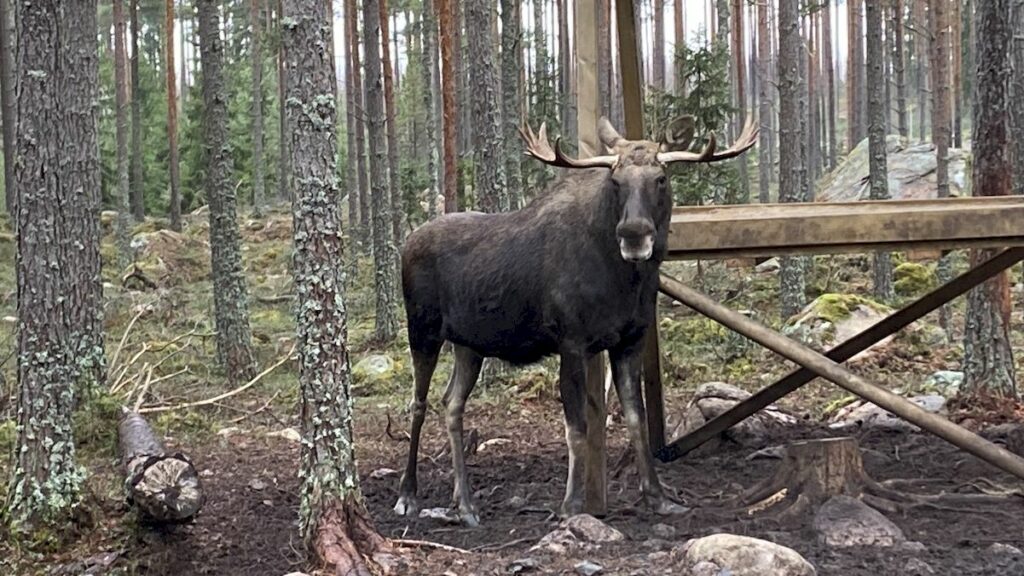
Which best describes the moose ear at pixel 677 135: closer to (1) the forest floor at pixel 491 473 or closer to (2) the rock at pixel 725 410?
(1) the forest floor at pixel 491 473

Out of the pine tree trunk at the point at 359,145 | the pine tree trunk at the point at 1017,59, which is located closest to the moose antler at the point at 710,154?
the pine tree trunk at the point at 1017,59

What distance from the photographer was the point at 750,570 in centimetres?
542

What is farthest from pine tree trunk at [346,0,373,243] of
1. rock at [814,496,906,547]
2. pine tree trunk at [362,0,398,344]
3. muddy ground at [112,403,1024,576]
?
rock at [814,496,906,547]

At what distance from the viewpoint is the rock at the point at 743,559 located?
5438 mm

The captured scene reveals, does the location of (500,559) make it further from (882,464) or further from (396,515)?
(882,464)

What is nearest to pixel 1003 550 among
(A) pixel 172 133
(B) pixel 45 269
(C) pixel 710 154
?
(C) pixel 710 154

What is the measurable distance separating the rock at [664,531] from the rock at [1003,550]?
1.81 m

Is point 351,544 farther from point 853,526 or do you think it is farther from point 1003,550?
point 1003,550

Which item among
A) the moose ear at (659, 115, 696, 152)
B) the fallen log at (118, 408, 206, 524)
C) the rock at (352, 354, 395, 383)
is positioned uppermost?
the moose ear at (659, 115, 696, 152)

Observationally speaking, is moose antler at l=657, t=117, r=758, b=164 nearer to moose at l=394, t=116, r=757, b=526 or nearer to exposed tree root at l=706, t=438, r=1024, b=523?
moose at l=394, t=116, r=757, b=526

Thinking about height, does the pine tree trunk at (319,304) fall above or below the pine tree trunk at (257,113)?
below

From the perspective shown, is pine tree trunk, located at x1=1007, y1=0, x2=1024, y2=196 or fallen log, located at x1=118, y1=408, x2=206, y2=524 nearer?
fallen log, located at x1=118, y1=408, x2=206, y2=524

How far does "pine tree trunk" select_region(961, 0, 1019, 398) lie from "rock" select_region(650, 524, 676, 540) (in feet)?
15.7

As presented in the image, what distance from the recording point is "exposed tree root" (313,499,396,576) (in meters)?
5.75
